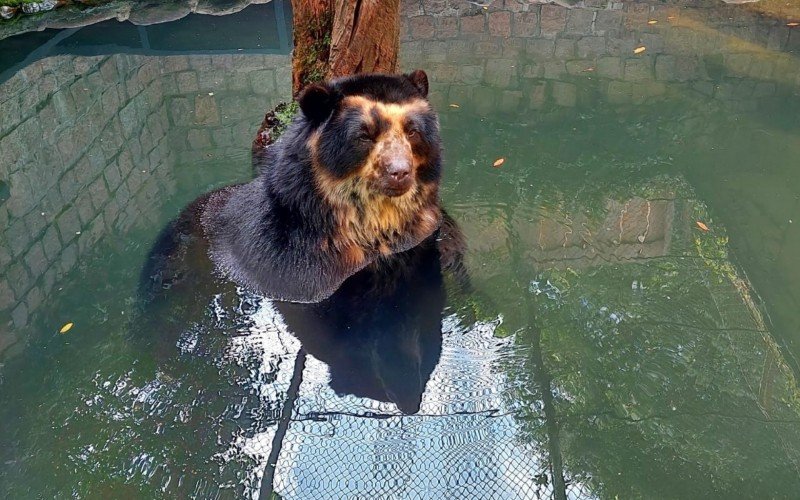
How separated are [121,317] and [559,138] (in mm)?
4240

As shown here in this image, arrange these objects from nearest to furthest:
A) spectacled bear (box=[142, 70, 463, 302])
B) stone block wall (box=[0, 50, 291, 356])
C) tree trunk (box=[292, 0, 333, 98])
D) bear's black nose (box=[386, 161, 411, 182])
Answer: bear's black nose (box=[386, 161, 411, 182]), spectacled bear (box=[142, 70, 463, 302]), stone block wall (box=[0, 50, 291, 356]), tree trunk (box=[292, 0, 333, 98])

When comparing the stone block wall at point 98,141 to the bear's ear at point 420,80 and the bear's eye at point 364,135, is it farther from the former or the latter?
the bear's ear at point 420,80

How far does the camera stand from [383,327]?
4.19 meters

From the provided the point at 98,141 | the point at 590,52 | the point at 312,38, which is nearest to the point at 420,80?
the point at 312,38

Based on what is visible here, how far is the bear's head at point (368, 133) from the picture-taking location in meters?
3.77

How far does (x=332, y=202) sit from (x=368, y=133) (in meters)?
0.51

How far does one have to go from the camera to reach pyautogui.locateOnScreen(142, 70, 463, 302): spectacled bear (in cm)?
381

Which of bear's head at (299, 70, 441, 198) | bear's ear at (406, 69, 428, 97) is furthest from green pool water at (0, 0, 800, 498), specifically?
bear's ear at (406, 69, 428, 97)

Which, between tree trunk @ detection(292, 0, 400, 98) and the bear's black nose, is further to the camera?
tree trunk @ detection(292, 0, 400, 98)

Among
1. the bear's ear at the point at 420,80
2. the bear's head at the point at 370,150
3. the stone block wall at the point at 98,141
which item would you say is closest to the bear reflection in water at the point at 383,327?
the bear's head at the point at 370,150

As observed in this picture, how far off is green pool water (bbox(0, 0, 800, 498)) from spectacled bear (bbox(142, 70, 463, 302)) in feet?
0.86

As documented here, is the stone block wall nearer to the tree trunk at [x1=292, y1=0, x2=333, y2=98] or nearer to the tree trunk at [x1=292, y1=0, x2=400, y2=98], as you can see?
the tree trunk at [x1=292, y1=0, x2=333, y2=98]

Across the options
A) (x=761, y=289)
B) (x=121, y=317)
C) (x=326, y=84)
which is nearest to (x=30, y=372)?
(x=121, y=317)

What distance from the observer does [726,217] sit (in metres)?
5.16
